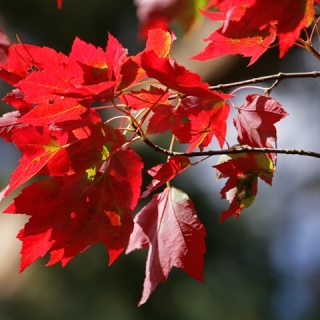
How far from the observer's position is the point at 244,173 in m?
0.53

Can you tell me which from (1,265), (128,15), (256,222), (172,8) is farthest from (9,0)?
(172,8)

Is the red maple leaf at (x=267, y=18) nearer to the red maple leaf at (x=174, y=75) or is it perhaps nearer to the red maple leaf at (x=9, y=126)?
the red maple leaf at (x=174, y=75)

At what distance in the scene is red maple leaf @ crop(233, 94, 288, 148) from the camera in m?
0.54

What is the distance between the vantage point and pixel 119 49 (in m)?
0.45

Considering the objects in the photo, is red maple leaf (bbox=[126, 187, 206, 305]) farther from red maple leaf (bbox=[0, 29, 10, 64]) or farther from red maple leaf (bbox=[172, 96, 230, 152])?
red maple leaf (bbox=[0, 29, 10, 64])

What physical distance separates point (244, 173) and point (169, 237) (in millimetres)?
103

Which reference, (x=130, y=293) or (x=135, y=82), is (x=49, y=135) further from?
(x=130, y=293)

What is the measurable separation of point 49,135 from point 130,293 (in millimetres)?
1637

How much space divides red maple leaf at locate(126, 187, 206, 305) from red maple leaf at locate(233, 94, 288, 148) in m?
0.09

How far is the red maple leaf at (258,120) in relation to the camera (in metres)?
0.54

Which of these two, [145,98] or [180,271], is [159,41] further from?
[180,271]

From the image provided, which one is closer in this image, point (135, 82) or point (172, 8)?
point (135, 82)

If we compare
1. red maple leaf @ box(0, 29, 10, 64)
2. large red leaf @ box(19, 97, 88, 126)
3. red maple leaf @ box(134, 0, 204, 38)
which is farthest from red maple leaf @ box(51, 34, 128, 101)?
red maple leaf @ box(134, 0, 204, 38)

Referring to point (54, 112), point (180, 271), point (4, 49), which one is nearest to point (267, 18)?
point (54, 112)
